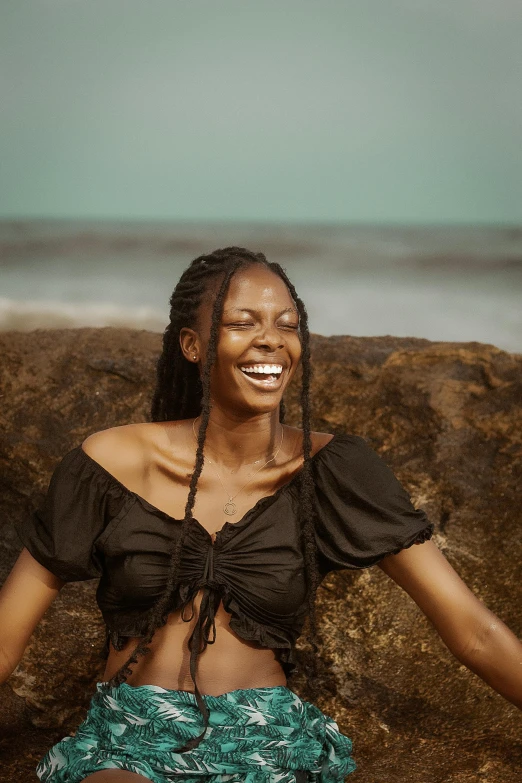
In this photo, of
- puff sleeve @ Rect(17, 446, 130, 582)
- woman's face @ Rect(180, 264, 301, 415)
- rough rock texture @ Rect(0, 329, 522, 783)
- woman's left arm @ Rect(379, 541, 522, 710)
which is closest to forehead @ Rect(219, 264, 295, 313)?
woman's face @ Rect(180, 264, 301, 415)

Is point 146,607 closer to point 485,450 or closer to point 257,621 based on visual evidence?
point 257,621

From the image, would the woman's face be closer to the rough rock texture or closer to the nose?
the nose

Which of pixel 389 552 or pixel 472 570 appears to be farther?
pixel 472 570

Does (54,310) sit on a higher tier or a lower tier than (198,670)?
higher

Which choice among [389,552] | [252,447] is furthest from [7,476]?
[389,552]

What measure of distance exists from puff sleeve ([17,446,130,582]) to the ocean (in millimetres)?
1440

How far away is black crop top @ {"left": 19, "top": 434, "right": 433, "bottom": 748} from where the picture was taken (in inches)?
90.3

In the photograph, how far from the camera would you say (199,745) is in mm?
2170

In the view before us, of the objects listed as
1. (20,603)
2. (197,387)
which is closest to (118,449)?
(197,387)

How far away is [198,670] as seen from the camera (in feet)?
7.45

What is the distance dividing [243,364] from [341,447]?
30 cm

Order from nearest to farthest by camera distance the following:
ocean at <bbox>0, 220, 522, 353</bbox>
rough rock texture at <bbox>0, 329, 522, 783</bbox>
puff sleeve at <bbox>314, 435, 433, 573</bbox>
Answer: puff sleeve at <bbox>314, 435, 433, 573</bbox> < rough rock texture at <bbox>0, 329, 522, 783</bbox> < ocean at <bbox>0, 220, 522, 353</bbox>

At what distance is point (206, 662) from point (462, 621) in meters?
0.55

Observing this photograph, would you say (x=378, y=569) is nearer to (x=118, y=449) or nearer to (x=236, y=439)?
(x=236, y=439)
